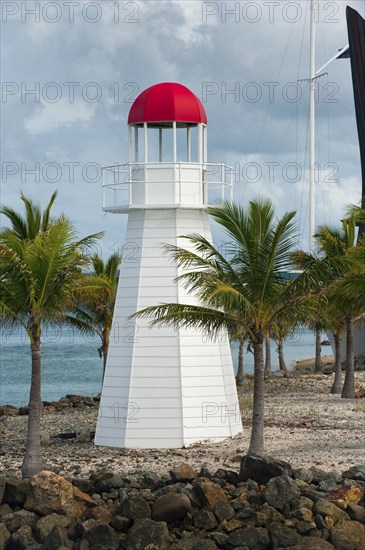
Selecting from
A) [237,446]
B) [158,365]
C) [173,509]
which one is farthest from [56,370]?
[173,509]

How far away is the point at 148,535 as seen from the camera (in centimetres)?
1672

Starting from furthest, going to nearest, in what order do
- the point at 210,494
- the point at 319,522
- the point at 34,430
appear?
the point at 34,430
the point at 210,494
the point at 319,522

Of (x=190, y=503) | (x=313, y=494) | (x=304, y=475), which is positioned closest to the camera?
(x=190, y=503)

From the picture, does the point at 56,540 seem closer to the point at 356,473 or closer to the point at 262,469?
the point at 262,469

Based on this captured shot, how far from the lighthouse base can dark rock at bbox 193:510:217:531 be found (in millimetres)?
6779

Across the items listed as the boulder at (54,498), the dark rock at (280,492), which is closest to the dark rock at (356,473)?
the dark rock at (280,492)

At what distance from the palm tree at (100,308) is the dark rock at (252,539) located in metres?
17.6

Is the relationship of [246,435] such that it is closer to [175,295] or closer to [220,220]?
[175,295]

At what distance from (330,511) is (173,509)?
2.63 meters

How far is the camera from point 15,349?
4596 inches

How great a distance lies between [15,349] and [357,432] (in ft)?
308

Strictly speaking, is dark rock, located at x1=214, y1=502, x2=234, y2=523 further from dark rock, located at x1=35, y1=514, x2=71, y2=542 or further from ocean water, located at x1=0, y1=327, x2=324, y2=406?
ocean water, located at x1=0, y1=327, x2=324, y2=406

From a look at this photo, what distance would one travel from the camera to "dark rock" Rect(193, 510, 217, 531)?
1722 centimetres

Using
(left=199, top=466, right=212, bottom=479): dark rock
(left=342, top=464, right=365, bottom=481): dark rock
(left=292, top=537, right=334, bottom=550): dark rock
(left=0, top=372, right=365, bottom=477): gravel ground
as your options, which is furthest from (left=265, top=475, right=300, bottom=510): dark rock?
(left=0, top=372, right=365, bottom=477): gravel ground
